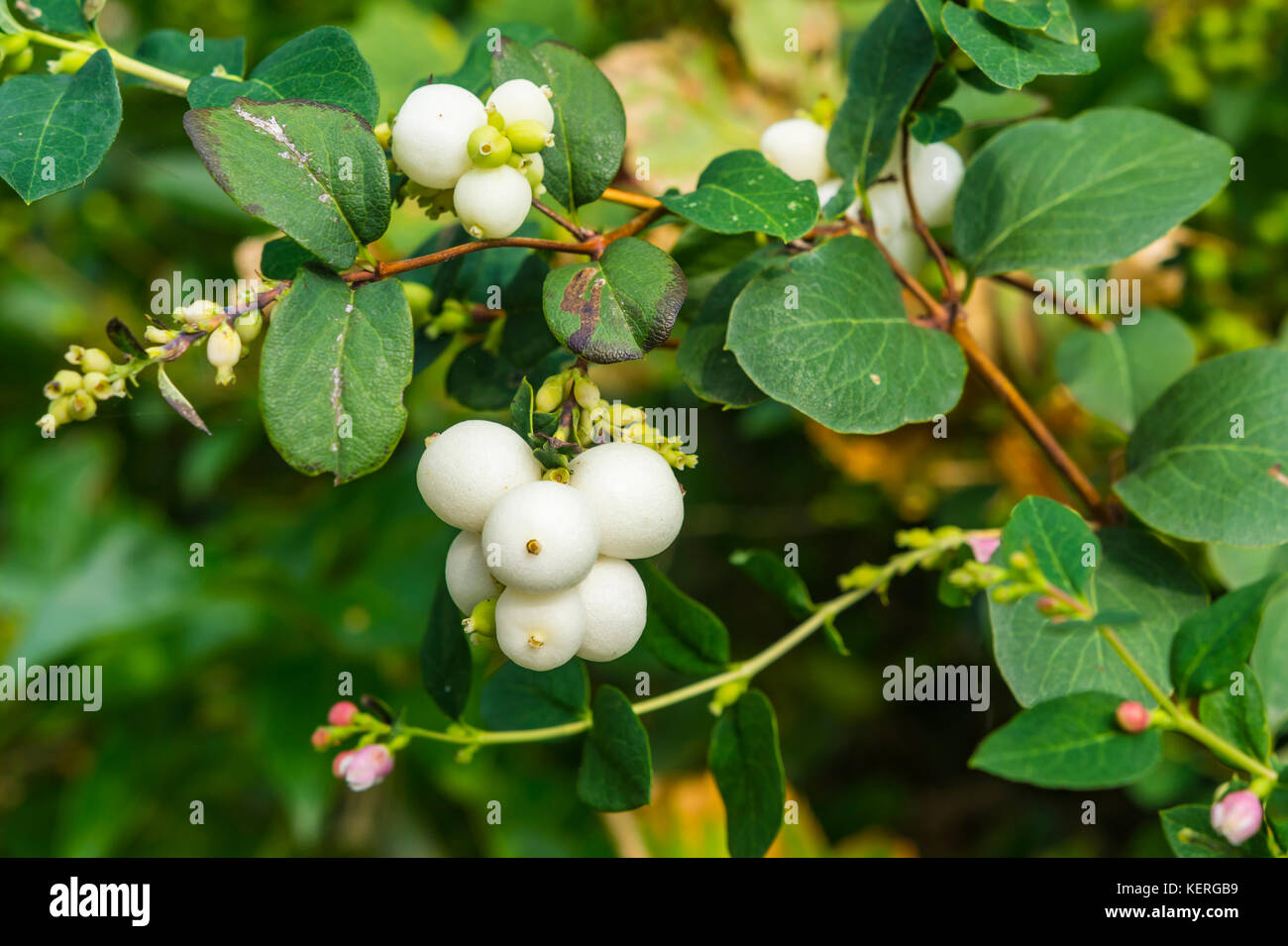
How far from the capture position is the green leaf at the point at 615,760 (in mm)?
607

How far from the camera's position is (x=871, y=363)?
587 mm

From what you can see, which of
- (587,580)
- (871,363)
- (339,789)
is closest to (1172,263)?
(871,363)

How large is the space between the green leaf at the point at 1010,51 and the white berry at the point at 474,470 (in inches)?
13.2

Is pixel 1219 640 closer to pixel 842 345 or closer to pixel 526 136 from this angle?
pixel 842 345

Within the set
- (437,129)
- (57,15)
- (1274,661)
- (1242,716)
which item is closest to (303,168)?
(437,129)

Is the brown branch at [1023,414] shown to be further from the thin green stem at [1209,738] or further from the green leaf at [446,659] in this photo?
the green leaf at [446,659]

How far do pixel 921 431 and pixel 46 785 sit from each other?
142 cm

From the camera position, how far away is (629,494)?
1.61 feet

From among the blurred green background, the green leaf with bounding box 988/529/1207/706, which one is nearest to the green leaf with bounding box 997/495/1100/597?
the green leaf with bounding box 988/529/1207/706

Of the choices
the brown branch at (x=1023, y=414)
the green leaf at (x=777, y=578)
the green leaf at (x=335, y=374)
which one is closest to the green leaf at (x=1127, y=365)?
the brown branch at (x=1023, y=414)
